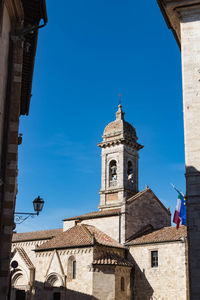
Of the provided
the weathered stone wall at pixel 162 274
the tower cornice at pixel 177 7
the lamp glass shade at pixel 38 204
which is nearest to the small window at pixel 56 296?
the weathered stone wall at pixel 162 274

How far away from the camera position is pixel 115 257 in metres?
28.8

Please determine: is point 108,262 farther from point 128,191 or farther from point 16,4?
point 16,4

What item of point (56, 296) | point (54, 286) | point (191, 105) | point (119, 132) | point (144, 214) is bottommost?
point (56, 296)

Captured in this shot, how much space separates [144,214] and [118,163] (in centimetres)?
567

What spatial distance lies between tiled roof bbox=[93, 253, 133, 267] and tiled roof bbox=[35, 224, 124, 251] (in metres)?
0.99

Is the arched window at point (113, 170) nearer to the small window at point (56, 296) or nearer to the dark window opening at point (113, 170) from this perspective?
the dark window opening at point (113, 170)

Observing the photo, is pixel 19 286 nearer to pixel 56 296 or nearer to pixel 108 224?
pixel 56 296

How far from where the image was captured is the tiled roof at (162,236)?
2897 centimetres

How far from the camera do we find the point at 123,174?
123 feet

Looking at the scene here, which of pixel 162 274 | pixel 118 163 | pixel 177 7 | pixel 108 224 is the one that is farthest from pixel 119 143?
pixel 177 7

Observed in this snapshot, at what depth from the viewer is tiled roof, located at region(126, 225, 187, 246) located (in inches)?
1141

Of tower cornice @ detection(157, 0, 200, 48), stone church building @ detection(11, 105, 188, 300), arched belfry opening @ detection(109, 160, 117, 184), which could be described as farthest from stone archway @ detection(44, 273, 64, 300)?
tower cornice @ detection(157, 0, 200, 48)

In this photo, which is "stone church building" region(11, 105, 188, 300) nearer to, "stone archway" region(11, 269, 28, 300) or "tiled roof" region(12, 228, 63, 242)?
"stone archway" region(11, 269, 28, 300)

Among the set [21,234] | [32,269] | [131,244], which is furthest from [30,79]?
[21,234]
